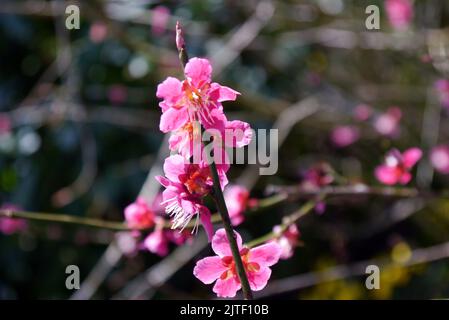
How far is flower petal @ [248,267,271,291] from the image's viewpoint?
1018mm

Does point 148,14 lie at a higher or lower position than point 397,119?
higher

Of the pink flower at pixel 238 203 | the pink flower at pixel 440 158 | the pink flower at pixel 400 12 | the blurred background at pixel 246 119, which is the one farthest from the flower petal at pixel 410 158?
the pink flower at pixel 400 12

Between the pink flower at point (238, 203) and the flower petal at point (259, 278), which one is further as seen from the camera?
the pink flower at point (238, 203)

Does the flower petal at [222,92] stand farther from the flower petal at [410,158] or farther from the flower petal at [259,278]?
the flower petal at [410,158]

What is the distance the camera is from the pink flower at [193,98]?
36.9 inches

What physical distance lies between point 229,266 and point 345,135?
2.33m

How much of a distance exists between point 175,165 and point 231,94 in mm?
137

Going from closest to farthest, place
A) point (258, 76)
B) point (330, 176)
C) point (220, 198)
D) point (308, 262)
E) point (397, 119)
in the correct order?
point (220, 198) < point (330, 176) < point (397, 119) < point (308, 262) < point (258, 76)

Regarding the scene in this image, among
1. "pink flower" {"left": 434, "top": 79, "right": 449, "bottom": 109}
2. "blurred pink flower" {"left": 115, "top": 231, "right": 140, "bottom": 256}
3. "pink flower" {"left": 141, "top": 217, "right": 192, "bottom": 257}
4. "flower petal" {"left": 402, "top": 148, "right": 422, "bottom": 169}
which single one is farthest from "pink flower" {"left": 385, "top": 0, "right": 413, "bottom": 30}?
"pink flower" {"left": 141, "top": 217, "right": 192, "bottom": 257}

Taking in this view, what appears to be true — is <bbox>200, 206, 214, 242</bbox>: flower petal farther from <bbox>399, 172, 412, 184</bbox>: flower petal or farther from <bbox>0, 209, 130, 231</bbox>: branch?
<bbox>399, 172, 412, 184</bbox>: flower petal

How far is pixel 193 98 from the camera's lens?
96cm

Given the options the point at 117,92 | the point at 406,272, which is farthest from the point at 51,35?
the point at 406,272

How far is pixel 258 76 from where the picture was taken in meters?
3.88
